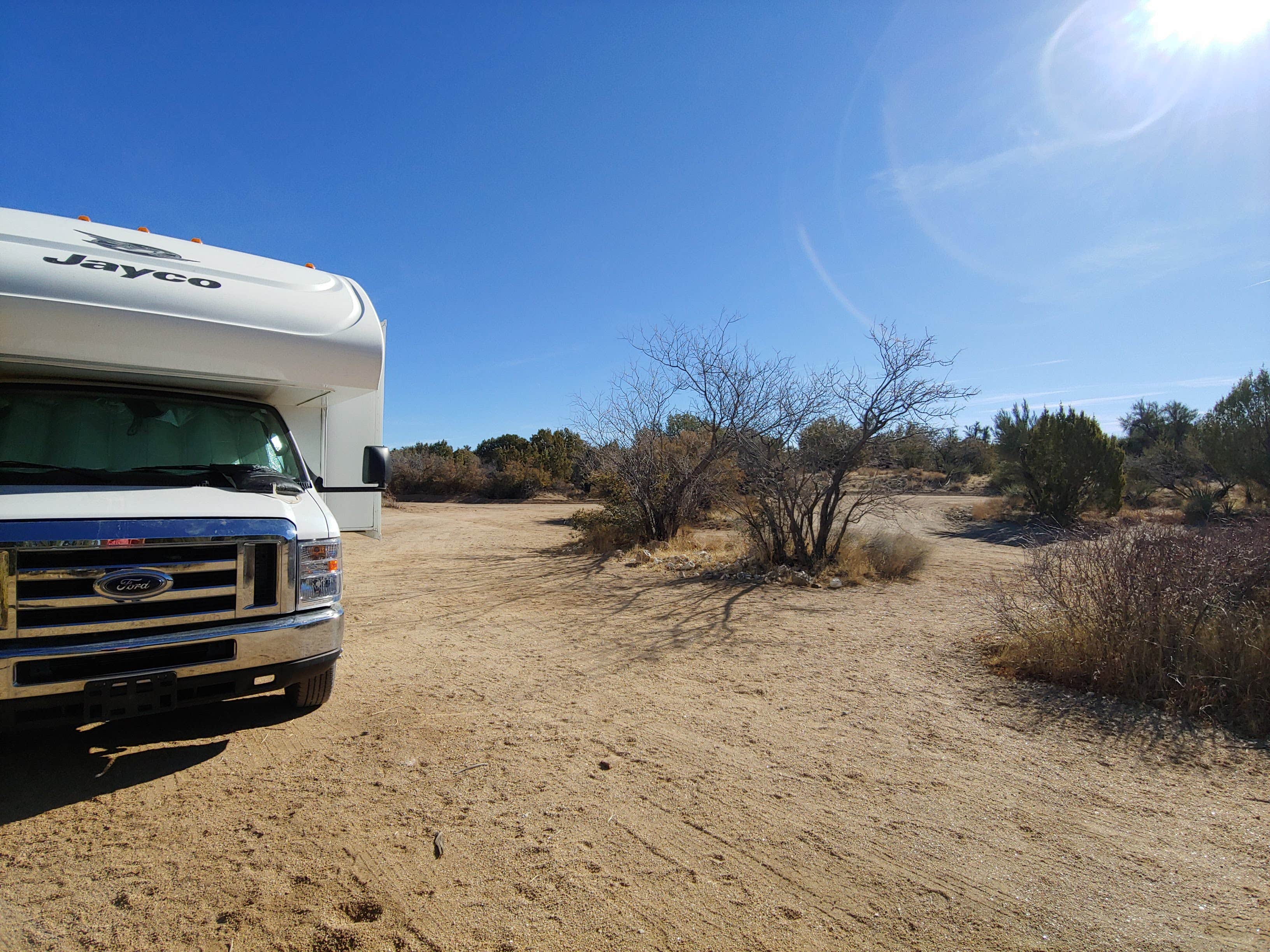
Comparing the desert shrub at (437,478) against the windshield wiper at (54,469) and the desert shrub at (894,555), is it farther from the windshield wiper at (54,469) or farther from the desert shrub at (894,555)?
the windshield wiper at (54,469)

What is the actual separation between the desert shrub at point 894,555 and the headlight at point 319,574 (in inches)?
331

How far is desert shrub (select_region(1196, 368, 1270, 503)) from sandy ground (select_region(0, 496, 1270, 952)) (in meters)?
15.6

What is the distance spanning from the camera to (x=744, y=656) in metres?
6.08

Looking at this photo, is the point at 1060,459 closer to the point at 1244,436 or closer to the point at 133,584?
the point at 1244,436

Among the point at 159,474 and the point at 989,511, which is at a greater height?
the point at 159,474

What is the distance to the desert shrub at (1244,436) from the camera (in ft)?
51.0

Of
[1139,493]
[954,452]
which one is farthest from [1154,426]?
[954,452]

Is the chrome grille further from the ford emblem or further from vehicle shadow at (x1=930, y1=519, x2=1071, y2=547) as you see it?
vehicle shadow at (x1=930, y1=519, x2=1071, y2=547)

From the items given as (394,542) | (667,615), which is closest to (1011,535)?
(667,615)

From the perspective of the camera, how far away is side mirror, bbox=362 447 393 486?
487cm

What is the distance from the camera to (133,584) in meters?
3.15

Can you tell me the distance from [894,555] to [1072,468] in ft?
33.8

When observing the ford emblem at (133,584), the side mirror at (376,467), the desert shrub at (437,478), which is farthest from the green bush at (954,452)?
the desert shrub at (437,478)

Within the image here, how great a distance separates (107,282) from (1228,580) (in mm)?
7694
